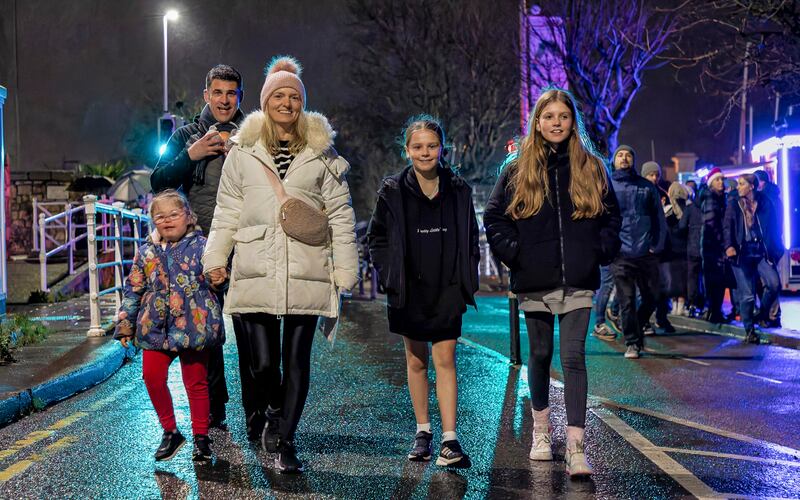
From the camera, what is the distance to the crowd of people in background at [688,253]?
10758 mm

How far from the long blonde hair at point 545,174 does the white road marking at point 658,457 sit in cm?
141

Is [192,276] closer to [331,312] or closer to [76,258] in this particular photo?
[331,312]

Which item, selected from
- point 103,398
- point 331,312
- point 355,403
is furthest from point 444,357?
point 103,398

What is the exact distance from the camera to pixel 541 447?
18.6ft

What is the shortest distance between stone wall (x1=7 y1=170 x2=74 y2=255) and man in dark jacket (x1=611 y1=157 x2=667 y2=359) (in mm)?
22805

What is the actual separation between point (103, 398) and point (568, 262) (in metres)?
4.26

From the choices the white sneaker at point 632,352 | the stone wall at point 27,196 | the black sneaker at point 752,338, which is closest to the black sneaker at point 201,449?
the white sneaker at point 632,352

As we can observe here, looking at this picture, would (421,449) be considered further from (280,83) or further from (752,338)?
(752,338)

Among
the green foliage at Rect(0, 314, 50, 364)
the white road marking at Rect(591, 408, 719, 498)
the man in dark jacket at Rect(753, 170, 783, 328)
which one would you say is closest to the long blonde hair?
the white road marking at Rect(591, 408, 719, 498)

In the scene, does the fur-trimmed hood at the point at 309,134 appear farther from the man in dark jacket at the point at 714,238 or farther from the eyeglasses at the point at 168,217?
the man in dark jacket at the point at 714,238

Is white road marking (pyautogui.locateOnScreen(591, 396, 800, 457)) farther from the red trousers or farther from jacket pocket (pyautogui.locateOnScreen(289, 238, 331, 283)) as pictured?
the red trousers

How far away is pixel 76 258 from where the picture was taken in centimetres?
2455

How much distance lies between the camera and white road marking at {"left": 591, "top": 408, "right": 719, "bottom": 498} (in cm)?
A: 503

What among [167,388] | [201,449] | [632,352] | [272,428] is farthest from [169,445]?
[632,352]
